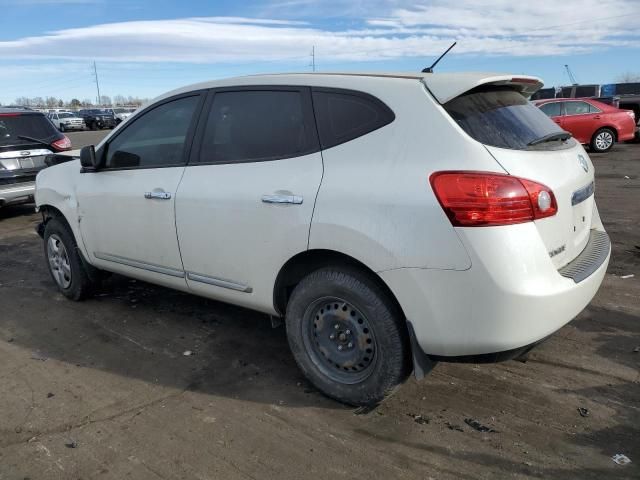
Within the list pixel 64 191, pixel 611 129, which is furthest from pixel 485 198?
pixel 611 129

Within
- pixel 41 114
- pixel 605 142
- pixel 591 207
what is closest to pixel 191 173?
pixel 591 207

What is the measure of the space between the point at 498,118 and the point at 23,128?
841cm

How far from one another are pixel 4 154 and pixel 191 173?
20.7ft

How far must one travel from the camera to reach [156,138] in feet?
13.1

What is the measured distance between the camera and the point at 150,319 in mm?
4520

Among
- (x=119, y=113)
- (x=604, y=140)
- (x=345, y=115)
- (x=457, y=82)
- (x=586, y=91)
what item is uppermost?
(x=119, y=113)

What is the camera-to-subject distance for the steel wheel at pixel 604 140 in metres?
A: 16.7

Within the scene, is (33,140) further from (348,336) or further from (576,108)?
(576,108)

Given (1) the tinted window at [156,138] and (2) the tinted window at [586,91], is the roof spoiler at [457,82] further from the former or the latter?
(2) the tinted window at [586,91]

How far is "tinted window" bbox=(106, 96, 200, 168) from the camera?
12.5 feet

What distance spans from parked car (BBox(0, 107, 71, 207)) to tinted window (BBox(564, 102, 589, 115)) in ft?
47.0

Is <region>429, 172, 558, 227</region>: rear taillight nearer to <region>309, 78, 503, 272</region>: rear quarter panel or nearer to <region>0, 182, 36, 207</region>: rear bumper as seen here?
<region>309, 78, 503, 272</region>: rear quarter panel

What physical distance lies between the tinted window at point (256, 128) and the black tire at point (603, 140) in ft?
52.7

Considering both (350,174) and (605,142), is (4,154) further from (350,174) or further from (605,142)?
(605,142)
